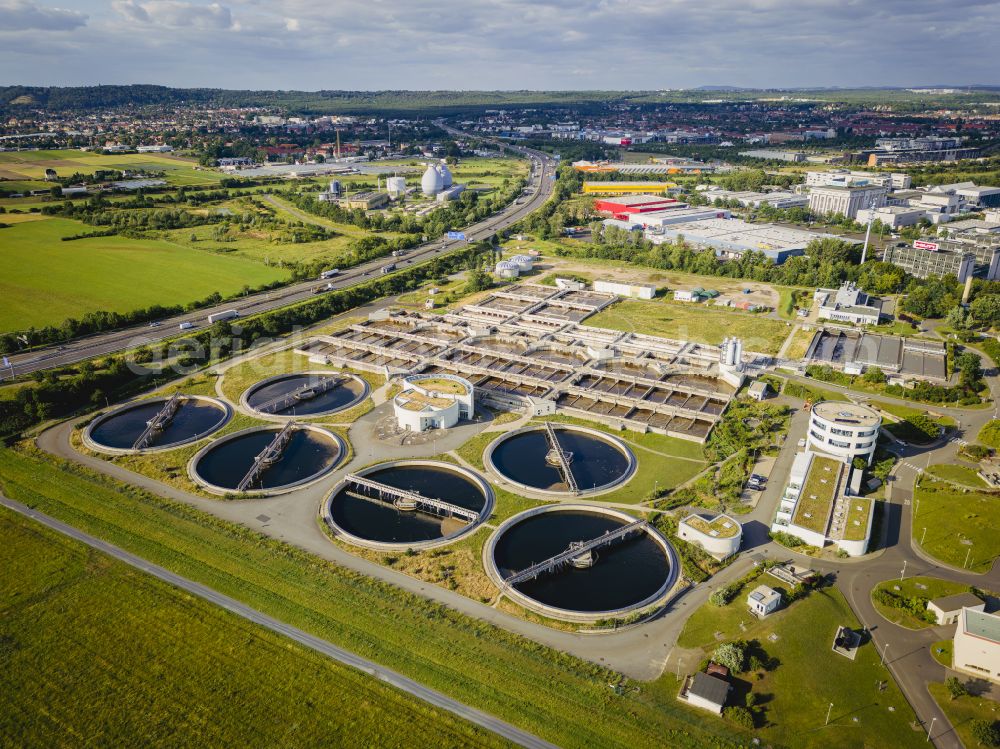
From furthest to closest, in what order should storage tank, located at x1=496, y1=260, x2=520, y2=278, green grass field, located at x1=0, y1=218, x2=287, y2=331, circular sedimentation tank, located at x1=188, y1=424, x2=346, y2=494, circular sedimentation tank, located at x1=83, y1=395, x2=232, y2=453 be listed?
storage tank, located at x1=496, y1=260, x2=520, y2=278
green grass field, located at x1=0, y1=218, x2=287, y2=331
circular sedimentation tank, located at x1=83, y1=395, x2=232, y2=453
circular sedimentation tank, located at x1=188, y1=424, x2=346, y2=494

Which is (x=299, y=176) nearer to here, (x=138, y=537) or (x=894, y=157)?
(x=138, y=537)

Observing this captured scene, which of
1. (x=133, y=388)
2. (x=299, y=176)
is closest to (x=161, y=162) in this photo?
(x=299, y=176)

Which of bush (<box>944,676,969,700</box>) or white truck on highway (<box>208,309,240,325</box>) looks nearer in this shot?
bush (<box>944,676,969,700</box>)

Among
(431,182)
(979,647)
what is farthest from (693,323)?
(431,182)

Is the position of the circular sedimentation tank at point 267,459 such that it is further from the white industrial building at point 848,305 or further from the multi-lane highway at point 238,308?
the white industrial building at point 848,305

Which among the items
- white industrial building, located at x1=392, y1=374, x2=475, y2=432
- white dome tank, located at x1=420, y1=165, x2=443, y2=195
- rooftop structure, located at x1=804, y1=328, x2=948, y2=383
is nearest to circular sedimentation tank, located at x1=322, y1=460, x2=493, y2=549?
white industrial building, located at x1=392, y1=374, x2=475, y2=432

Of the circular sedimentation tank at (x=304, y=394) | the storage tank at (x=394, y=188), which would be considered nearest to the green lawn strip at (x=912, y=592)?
the circular sedimentation tank at (x=304, y=394)

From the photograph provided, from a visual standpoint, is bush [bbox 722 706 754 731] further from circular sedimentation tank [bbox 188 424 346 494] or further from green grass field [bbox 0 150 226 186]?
green grass field [bbox 0 150 226 186]
